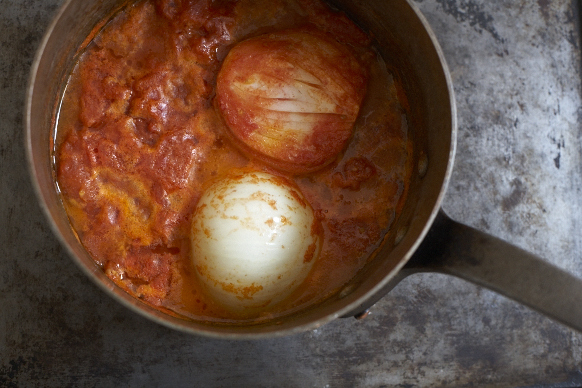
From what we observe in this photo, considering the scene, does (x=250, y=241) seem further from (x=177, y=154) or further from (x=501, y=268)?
(x=501, y=268)

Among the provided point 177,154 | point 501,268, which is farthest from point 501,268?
point 177,154

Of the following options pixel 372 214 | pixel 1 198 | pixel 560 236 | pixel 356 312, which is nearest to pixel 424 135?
pixel 372 214

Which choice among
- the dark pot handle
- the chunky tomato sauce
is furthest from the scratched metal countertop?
the dark pot handle

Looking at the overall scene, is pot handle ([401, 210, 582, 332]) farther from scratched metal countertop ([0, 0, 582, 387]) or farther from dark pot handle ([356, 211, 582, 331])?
scratched metal countertop ([0, 0, 582, 387])

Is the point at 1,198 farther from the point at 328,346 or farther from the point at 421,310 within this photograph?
the point at 421,310

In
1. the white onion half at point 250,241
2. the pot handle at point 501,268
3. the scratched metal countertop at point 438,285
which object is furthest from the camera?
the scratched metal countertop at point 438,285

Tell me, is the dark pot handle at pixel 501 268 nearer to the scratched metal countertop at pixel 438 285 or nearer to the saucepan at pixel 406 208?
the saucepan at pixel 406 208

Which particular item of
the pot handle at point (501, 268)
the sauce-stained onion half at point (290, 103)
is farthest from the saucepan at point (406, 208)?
the sauce-stained onion half at point (290, 103)
